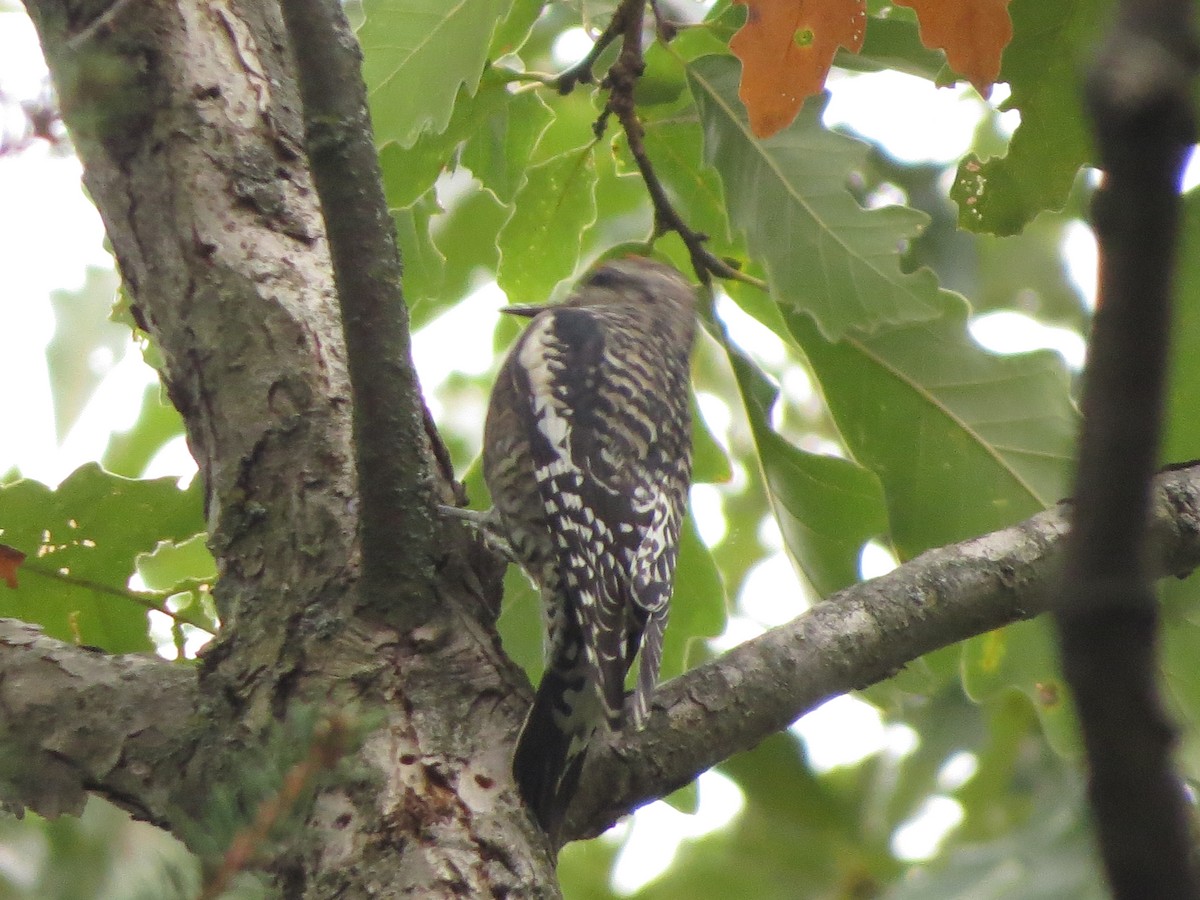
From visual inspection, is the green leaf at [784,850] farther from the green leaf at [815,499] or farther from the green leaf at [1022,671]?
the green leaf at [815,499]

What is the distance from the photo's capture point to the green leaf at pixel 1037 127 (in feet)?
7.95

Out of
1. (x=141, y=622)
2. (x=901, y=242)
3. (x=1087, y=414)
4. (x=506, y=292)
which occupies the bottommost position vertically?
(x=1087, y=414)

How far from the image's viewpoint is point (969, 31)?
230 cm

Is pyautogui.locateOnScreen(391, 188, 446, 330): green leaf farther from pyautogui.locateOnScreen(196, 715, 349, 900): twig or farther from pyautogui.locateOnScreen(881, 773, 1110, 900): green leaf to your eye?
pyautogui.locateOnScreen(196, 715, 349, 900): twig

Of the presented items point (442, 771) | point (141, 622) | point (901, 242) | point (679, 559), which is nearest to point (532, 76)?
point (901, 242)

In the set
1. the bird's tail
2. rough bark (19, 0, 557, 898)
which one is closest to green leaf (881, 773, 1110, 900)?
the bird's tail

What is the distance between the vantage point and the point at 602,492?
9.77ft

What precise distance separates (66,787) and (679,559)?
1.51m

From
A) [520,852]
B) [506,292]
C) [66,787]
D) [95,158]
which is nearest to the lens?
[520,852]

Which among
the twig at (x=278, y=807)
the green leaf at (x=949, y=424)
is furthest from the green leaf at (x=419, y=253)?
the twig at (x=278, y=807)

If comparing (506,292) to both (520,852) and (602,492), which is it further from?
(520,852)

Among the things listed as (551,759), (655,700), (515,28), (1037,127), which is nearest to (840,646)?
(655,700)

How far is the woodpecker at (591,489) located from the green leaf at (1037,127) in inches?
30.9

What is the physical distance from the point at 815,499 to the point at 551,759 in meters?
1.12
